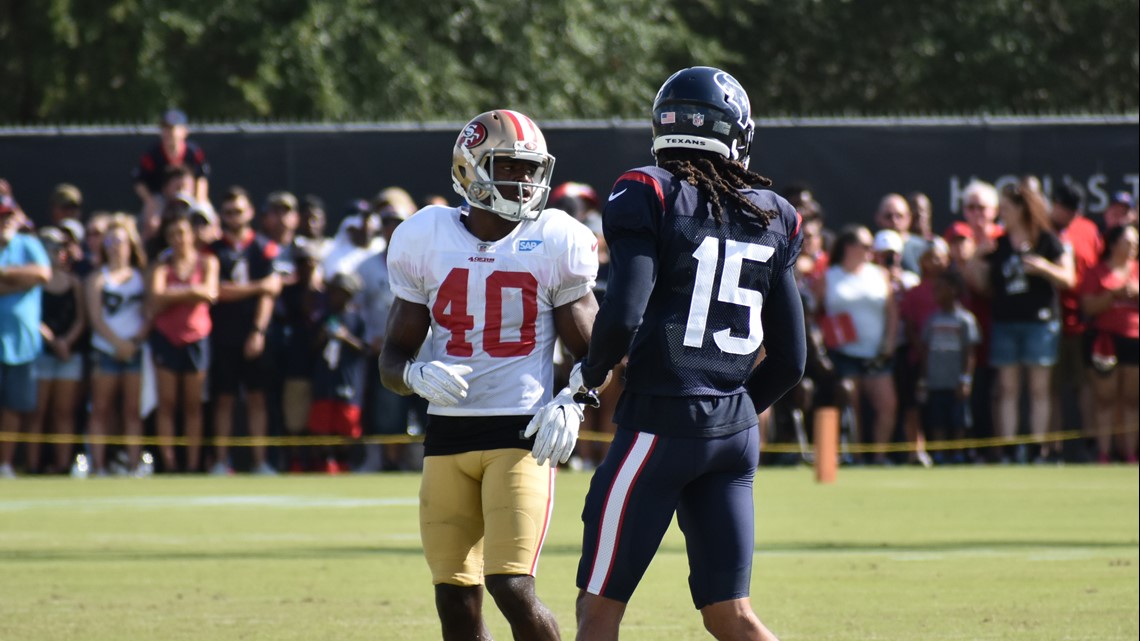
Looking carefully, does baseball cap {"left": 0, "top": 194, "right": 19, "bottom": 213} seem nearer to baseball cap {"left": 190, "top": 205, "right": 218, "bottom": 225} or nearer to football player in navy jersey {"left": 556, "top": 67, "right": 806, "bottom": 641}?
baseball cap {"left": 190, "top": 205, "right": 218, "bottom": 225}

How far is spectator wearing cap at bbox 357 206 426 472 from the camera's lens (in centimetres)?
1550

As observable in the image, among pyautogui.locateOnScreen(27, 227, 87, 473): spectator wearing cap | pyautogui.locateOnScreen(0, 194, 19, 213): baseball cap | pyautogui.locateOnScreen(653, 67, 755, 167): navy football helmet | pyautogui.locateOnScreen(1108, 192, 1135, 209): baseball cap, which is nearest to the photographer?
pyautogui.locateOnScreen(653, 67, 755, 167): navy football helmet

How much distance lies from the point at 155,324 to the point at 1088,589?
8.99 m

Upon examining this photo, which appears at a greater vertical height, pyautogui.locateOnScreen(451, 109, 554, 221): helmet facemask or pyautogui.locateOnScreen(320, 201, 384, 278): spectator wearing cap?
pyautogui.locateOnScreen(320, 201, 384, 278): spectator wearing cap

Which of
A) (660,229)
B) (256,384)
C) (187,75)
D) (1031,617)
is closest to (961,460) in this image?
(256,384)

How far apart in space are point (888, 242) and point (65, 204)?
7.10 m

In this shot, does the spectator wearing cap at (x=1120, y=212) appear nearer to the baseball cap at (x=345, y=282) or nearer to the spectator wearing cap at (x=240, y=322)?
the baseball cap at (x=345, y=282)

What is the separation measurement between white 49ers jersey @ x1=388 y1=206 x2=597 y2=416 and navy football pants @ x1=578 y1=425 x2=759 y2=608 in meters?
0.76

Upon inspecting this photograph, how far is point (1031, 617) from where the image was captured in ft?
25.5

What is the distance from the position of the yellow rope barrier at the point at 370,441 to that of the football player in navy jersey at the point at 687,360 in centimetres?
1017

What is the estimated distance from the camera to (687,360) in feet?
16.8

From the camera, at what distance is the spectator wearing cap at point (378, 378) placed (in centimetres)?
1550

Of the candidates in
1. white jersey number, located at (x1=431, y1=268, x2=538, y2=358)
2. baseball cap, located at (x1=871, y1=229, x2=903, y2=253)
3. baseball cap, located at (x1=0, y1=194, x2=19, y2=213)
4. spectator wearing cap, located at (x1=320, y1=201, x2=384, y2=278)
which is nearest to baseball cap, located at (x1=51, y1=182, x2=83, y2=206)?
baseball cap, located at (x1=0, y1=194, x2=19, y2=213)

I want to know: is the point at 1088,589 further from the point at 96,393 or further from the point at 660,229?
the point at 96,393
